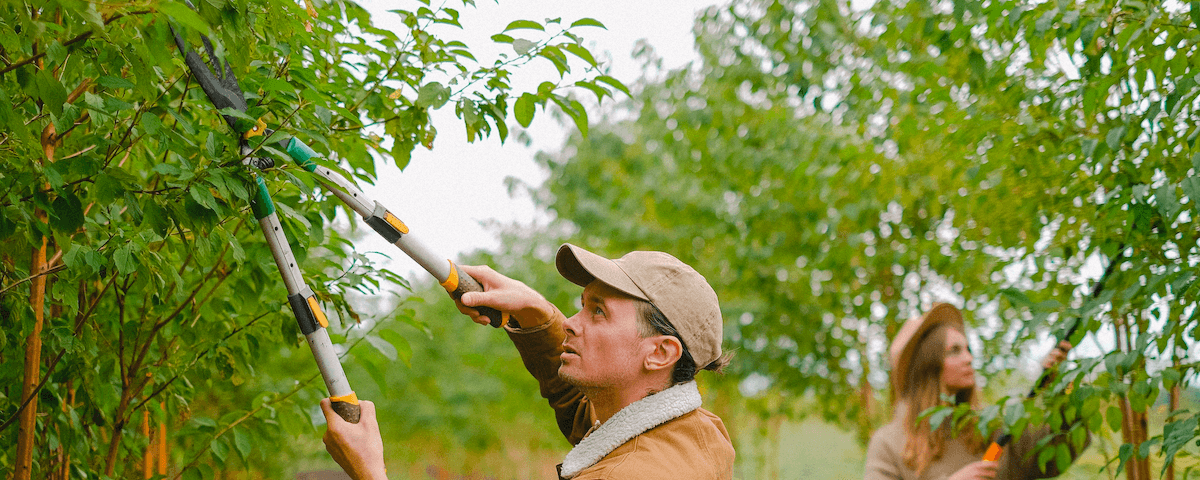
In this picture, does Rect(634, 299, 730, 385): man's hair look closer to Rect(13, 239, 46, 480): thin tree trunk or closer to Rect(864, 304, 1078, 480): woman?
Rect(13, 239, 46, 480): thin tree trunk

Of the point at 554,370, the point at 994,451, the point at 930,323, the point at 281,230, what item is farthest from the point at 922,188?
the point at 281,230

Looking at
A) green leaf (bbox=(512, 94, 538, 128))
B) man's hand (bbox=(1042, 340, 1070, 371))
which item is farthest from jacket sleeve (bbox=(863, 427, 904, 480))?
green leaf (bbox=(512, 94, 538, 128))

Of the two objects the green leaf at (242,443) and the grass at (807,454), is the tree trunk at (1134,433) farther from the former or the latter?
the grass at (807,454)

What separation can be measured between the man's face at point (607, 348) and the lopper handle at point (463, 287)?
0.23m

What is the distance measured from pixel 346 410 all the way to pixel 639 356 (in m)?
0.63

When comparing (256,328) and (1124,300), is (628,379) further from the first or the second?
(1124,300)

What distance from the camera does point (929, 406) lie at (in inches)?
155

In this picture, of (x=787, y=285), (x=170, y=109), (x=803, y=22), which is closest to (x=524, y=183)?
(x=787, y=285)

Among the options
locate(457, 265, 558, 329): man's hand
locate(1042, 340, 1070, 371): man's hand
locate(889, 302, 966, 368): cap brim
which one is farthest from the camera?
locate(889, 302, 966, 368): cap brim

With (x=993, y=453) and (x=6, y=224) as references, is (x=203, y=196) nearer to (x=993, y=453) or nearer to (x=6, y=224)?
(x=6, y=224)

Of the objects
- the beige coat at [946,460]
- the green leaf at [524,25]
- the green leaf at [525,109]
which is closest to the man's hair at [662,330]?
the green leaf at [525,109]

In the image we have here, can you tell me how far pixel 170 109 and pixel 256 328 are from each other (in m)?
0.79

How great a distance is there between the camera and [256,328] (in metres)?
2.37

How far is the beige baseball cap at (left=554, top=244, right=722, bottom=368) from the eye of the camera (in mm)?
1941
